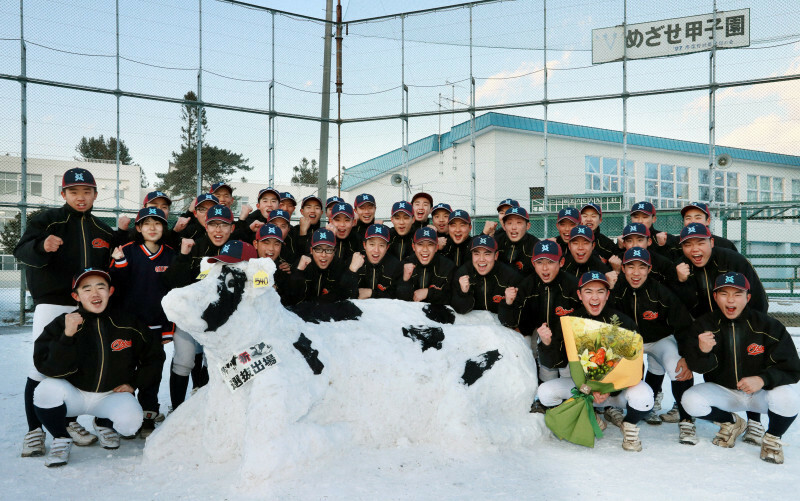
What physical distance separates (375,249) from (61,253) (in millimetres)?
2548

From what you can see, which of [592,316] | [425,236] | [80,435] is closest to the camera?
[80,435]

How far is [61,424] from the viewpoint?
382 cm

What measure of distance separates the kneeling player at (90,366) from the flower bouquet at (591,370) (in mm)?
3041

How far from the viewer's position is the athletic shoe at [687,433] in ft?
13.9

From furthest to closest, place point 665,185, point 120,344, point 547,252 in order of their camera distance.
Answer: point 665,185 < point 547,252 < point 120,344

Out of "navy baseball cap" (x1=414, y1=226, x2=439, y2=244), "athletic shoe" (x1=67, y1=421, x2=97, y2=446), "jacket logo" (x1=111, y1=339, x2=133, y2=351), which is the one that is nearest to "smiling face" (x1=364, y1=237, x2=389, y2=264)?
"navy baseball cap" (x1=414, y1=226, x2=439, y2=244)

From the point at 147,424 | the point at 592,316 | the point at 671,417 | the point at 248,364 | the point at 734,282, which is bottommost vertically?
the point at 671,417

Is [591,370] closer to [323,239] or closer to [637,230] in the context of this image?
[637,230]

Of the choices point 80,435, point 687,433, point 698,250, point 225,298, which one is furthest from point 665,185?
point 80,435

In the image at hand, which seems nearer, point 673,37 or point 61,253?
point 61,253

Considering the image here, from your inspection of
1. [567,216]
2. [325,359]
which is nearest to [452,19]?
[567,216]

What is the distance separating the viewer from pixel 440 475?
136 inches

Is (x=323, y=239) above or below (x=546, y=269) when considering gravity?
above

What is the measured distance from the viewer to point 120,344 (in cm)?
407
